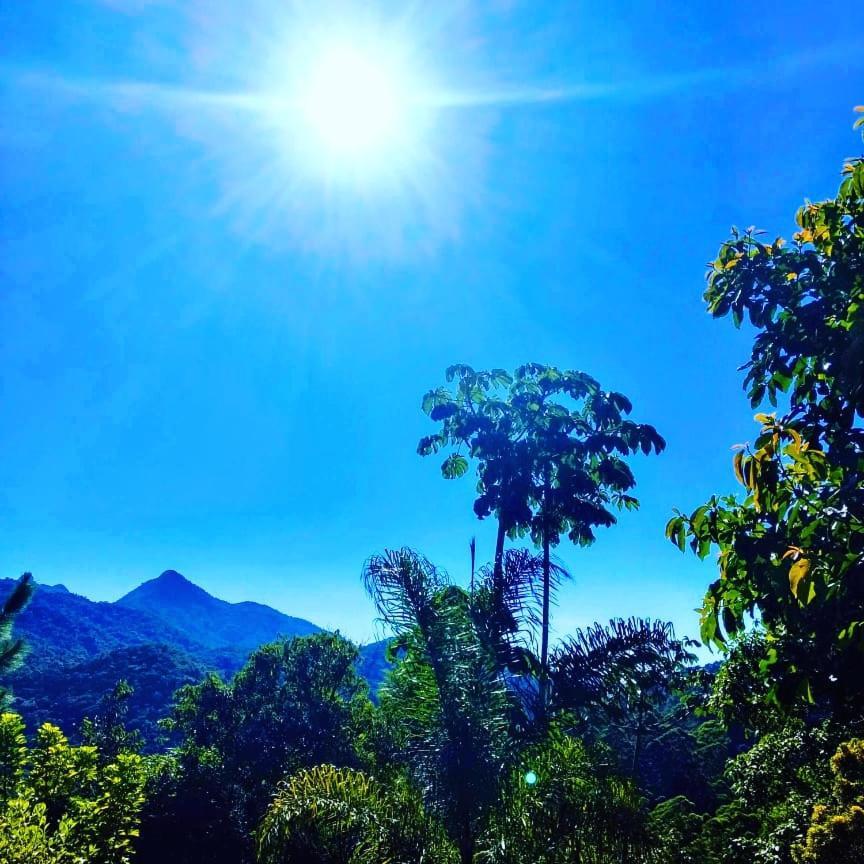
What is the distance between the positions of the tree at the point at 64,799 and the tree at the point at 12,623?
7399 millimetres

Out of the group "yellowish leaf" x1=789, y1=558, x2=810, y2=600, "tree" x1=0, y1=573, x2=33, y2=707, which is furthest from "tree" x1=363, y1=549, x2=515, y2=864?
"tree" x1=0, y1=573, x2=33, y2=707

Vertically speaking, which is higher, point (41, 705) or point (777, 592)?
point (41, 705)

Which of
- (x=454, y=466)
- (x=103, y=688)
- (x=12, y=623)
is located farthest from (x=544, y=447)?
(x=103, y=688)

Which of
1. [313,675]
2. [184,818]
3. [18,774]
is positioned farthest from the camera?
[313,675]

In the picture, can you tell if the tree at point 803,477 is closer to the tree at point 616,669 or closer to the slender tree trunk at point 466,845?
the tree at point 616,669

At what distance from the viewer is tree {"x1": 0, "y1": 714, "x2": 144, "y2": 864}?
6855mm

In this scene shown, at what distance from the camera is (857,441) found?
3752 mm

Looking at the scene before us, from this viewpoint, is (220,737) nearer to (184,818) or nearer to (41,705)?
(184,818)

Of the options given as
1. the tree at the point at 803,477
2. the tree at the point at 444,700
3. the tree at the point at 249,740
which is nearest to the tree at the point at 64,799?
the tree at the point at 444,700

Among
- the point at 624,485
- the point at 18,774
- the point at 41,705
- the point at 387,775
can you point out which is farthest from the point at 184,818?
the point at 41,705

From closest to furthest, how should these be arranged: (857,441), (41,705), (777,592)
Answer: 1. (777,592)
2. (857,441)
3. (41,705)

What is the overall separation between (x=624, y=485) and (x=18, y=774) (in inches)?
572

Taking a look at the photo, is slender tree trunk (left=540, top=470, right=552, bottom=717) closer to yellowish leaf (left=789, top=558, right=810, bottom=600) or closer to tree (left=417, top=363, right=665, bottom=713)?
tree (left=417, top=363, right=665, bottom=713)

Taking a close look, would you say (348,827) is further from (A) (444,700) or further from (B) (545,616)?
(B) (545,616)
